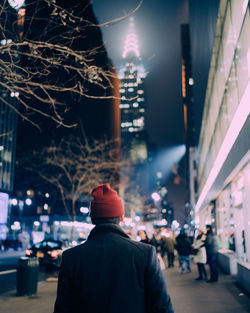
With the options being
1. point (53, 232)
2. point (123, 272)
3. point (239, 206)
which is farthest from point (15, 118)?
point (123, 272)

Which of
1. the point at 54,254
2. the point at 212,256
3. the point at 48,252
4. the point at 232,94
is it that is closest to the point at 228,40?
the point at 232,94

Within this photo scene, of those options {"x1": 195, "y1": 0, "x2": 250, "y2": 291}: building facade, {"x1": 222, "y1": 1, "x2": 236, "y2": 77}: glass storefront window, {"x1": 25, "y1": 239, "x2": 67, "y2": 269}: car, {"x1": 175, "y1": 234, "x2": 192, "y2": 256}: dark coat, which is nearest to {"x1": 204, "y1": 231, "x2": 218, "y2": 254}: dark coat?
{"x1": 195, "y1": 0, "x2": 250, "y2": 291}: building facade

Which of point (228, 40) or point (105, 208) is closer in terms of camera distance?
point (105, 208)

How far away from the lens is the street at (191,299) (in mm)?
8773

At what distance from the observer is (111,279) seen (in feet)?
8.21

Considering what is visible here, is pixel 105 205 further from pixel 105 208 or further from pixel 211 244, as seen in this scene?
pixel 211 244

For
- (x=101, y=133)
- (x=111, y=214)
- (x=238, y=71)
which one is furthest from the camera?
(x=101, y=133)

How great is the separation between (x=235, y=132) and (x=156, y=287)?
35.2 feet

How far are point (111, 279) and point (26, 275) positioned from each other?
9011 mm

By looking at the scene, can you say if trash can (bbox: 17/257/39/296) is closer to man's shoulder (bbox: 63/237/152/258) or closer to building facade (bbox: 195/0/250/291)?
building facade (bbox: 195/0/250/291)

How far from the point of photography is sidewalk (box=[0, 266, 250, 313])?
28.7 ft

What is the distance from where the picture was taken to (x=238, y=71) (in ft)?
38.9

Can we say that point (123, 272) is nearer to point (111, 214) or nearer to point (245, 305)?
point (111, 214)

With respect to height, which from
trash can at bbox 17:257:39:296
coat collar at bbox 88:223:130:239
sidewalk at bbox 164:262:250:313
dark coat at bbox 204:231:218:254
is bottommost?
sidewalk at bbox 164:262:250:313
